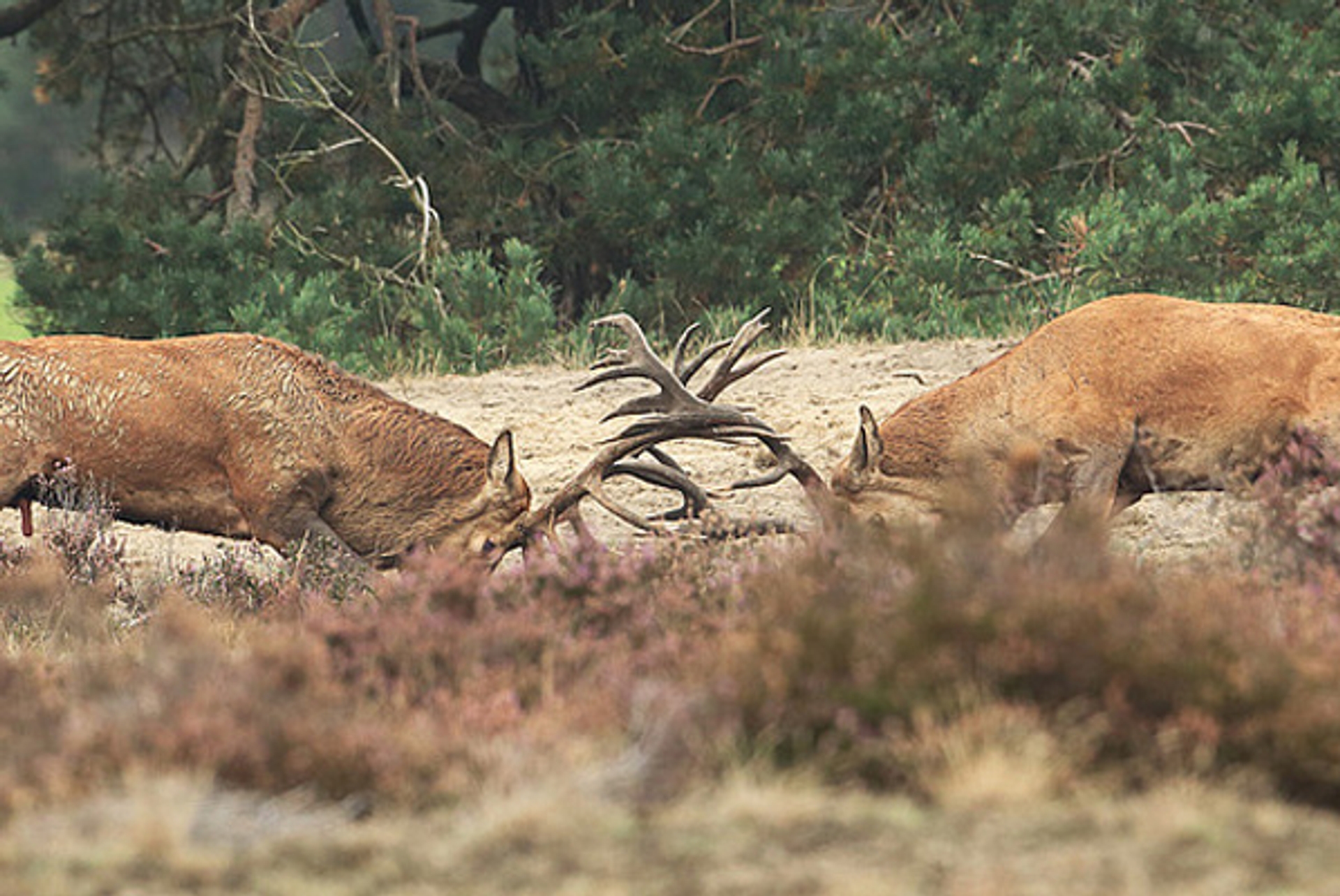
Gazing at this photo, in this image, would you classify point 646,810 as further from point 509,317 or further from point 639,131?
point 639,131

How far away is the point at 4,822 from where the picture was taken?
3840 mm

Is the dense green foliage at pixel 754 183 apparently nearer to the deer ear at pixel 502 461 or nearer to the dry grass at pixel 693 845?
the deer ear at pixel 502 461

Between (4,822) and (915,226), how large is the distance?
581 inches

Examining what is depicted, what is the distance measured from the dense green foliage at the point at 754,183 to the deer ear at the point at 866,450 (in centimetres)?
722

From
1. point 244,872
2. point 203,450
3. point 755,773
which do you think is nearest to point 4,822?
point 244,872

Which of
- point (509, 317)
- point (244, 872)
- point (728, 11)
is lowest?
point (509, 317)

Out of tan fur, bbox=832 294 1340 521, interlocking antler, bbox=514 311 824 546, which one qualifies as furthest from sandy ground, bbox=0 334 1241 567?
tan fur, bbox=832 294 1340 521

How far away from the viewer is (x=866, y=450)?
8320 millimetres

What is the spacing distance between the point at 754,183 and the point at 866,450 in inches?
384

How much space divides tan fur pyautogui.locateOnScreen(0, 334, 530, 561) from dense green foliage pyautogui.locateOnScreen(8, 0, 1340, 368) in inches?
265

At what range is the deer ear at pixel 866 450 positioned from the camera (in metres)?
8.26

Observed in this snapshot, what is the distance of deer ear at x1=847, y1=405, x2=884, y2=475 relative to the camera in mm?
8258

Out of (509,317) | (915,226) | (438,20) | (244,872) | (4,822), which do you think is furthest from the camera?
(438,20)

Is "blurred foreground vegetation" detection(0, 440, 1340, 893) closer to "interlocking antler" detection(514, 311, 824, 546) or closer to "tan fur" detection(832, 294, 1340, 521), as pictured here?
"tan fur" detection(832, 294, 1340, 521)
